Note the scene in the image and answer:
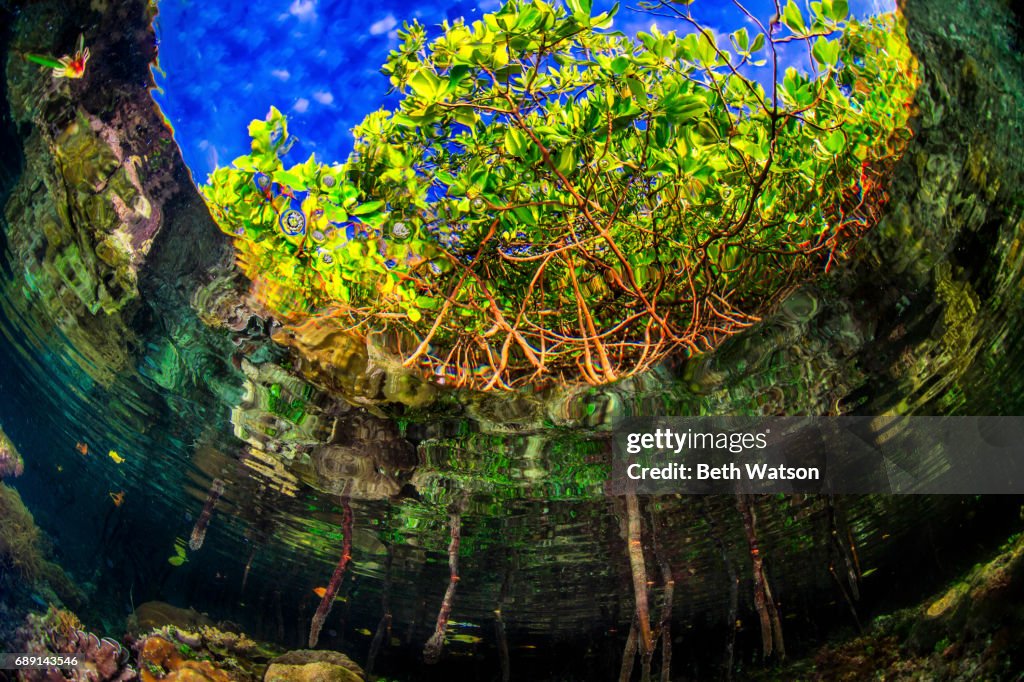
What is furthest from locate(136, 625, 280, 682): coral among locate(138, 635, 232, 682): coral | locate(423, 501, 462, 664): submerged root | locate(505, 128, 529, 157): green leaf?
locate(505, 128, 529, 157): green leaf

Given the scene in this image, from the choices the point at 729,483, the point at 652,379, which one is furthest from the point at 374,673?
the point at 652,379

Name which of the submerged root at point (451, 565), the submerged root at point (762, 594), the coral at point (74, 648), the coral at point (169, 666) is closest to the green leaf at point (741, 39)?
the submerged root at point (762, 594)

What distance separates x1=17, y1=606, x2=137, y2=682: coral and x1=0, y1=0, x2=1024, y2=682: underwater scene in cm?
3

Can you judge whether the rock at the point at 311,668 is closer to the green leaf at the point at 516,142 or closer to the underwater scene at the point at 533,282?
the underwater scene at the point at 533,282

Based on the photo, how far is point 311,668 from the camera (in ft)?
24.2

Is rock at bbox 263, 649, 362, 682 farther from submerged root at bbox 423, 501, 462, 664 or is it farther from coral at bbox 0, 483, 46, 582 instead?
coral at bbox 0, 483, 46, 582

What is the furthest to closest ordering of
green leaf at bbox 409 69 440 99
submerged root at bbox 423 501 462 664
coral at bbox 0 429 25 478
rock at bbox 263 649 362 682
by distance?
coral at bbox 0 429 25 478 → submerged root at bbox 423 501 462 664 → rock at bbox 263 649 362 682 → green leaf at bbox 409 69 440 99

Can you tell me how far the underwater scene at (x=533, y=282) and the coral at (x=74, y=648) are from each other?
0.03m

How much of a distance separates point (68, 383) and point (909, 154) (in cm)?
832

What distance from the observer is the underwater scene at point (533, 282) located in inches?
105

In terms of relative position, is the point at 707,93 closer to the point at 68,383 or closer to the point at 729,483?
the point at 729,483

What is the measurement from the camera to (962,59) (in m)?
2.93

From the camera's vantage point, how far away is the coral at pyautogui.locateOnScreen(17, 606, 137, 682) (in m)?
5.43

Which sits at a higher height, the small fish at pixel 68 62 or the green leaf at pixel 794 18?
the small fish at pixel 68 62
